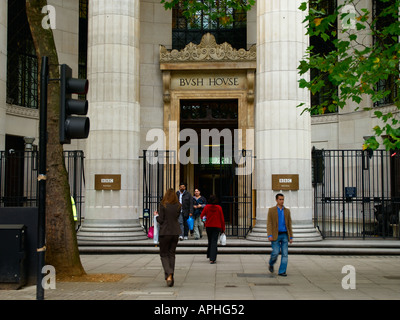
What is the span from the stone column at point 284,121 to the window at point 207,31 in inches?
273

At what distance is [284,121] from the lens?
18047 mm

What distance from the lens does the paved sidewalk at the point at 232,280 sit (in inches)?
394

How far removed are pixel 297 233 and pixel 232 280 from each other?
20.7 ft

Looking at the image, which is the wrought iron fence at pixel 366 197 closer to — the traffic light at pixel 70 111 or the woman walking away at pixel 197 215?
the woman walking away at pixel 197 215

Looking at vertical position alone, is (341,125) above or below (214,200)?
above

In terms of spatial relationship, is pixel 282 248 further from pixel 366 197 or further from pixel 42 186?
pixel 366 197

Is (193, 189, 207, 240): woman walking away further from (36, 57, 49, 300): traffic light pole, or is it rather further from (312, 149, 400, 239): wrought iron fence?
(36, 57, 49, 300): traffic light pole

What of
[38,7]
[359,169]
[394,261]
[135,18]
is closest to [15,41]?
[135,18]

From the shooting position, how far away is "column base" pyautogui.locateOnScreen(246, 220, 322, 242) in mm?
17844

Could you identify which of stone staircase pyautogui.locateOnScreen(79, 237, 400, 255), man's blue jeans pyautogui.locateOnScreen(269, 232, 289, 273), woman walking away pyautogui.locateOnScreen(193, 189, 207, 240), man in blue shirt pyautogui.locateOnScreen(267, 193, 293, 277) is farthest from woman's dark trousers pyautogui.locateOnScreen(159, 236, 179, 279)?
woman walking away pyautogui.locateOnScreen(193, 189, 207, 240)

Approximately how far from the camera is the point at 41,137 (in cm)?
784

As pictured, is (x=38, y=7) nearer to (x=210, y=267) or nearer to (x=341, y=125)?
(x=210, y=267)

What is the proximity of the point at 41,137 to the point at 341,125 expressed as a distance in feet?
62.4

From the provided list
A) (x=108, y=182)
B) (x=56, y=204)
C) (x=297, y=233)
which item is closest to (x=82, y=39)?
(x=108, y=182)
